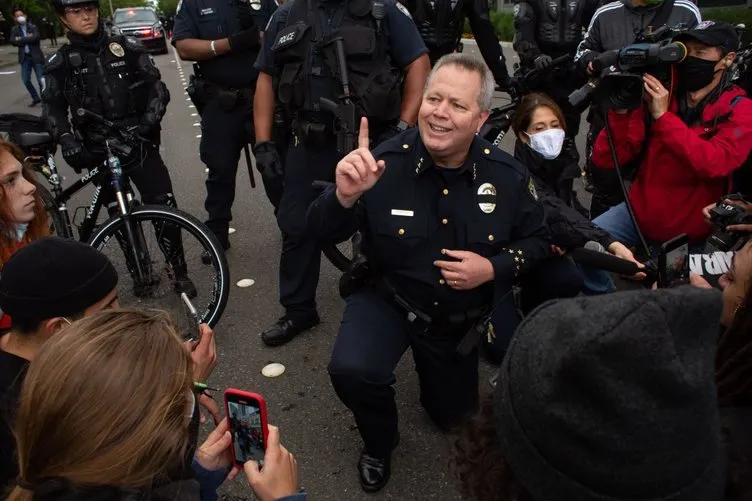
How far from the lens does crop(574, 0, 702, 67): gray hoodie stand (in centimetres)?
388

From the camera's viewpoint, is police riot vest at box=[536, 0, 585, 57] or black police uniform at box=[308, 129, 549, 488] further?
police riot vest at box=[536, 0, 585, 57]

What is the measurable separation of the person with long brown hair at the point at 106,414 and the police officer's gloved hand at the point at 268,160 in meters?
2.03

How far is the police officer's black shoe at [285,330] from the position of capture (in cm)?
327

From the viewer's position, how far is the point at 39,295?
5.66ft

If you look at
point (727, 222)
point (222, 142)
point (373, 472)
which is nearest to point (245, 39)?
point (222, 142)

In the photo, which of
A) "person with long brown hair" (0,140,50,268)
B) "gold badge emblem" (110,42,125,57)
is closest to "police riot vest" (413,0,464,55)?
"gold badge emblem" (110,42,125,57)

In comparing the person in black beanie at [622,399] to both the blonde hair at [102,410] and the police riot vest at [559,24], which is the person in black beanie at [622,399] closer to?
the blonde hair at [102,410]

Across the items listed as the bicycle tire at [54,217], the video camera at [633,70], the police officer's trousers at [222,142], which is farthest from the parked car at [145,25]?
the video camera at [633,70]

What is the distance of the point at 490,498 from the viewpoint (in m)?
1.02

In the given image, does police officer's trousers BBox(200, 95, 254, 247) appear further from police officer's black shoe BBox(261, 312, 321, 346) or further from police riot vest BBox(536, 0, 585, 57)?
police riot vest BBox(536, 0, 585, 57)

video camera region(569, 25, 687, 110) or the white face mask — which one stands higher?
video camera region(569, 25, 687, 110)

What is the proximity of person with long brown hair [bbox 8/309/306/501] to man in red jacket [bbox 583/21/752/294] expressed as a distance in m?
2.19

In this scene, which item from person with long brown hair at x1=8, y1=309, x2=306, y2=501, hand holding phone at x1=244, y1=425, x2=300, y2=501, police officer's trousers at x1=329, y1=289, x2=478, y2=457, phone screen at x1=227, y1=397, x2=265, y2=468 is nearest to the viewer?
person with long brown hair at x1=8, y1=309, x2=306, y2=501

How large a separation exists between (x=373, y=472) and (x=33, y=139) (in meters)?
2.55
